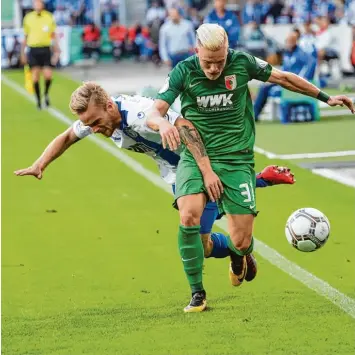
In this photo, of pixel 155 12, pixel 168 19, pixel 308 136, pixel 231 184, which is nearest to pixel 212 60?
pixel 231 184

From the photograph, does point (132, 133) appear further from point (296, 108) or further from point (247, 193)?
point (296, 108)

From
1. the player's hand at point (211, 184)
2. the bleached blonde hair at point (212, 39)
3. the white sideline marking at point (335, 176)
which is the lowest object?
the white sideline marking at point (335, 176)

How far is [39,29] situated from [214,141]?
17210 millimetres

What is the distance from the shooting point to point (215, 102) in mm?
8188

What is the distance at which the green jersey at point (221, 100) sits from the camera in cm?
813

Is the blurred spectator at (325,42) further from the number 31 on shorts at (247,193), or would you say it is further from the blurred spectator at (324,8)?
the number 31 on shorts at (247,193)

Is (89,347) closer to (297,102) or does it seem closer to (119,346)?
(119,346)

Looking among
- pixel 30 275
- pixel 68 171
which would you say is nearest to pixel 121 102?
pixel 30 275

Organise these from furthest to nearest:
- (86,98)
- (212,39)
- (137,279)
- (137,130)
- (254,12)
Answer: (254,12), (137,279), (137,130), (86,98), (212,39)

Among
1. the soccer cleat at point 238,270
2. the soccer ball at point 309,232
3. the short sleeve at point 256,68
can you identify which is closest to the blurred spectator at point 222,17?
the soccer ball at point 309,232

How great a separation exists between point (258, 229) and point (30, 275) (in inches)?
105

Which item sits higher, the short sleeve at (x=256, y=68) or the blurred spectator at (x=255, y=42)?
the short sleeve at (x=256, y=68)

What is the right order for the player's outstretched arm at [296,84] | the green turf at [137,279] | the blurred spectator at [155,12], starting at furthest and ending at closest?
the blurred spectator at [155,12] < the player's outstretched arm at [296,84] < the green turf at [137,279]

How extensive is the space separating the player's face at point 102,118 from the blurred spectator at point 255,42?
28.0 m
